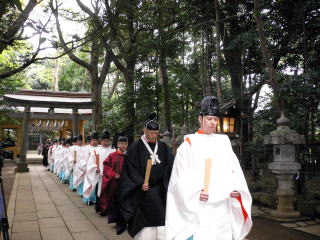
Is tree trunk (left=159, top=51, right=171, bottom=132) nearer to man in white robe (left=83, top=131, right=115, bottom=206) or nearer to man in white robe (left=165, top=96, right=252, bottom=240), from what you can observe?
man in white robe (left=83, top=131, right=115, bottom=206)

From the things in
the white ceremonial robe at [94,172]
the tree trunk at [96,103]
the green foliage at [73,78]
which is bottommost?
the white ceremonial robe at [94,172]

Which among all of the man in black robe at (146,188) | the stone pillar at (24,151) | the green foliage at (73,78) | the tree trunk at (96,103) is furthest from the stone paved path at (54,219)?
→ the green foliage at (73,78)

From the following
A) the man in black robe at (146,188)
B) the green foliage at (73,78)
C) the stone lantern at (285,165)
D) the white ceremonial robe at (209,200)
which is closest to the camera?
the white ceremonial robe at (209,200)

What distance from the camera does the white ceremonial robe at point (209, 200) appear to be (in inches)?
128

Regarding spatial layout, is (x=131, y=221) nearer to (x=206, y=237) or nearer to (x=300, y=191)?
(x=206, y=237)

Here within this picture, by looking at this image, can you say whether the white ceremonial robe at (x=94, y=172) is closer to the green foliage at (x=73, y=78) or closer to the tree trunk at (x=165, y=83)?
the tree trunk at (x=165, y=83)

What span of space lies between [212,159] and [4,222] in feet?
9.11

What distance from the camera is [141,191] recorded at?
4.44 m

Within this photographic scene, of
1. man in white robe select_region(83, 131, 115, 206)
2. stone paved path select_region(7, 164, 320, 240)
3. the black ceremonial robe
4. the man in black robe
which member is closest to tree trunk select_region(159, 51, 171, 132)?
man in white robe select_region(83, 131, 115, 206)

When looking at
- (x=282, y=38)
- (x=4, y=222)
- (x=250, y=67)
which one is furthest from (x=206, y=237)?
(x=250, y=67)

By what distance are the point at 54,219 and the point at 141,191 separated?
3902mm

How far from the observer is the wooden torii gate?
21.0 meters

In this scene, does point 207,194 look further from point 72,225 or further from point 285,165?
point 285,165

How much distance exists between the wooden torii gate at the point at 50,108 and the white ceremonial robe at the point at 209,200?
17.9 metres
